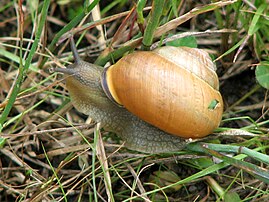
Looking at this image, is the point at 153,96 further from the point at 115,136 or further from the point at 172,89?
the point at 115,136

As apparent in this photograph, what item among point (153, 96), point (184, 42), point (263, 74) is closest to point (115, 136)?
point (153, 96)

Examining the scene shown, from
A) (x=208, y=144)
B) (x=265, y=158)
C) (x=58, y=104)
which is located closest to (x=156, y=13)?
(x=208, y=144)

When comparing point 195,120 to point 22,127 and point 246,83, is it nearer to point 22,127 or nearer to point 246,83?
point 246,83

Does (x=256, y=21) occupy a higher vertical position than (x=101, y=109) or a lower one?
higher

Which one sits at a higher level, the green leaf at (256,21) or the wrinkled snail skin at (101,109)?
the green leaf at (256,21)

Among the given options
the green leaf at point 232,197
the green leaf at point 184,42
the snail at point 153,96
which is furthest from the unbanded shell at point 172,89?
→ the green leaf at point 232,197

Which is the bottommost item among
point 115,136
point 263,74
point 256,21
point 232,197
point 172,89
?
point 232,197

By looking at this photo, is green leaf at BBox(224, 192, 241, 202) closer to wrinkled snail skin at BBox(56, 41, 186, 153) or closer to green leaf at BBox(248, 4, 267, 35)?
wrinkled snail skin at BBox(56, 41, 186, 153)

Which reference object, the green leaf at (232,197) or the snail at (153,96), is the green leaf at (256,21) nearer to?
the snail at (153,96)
